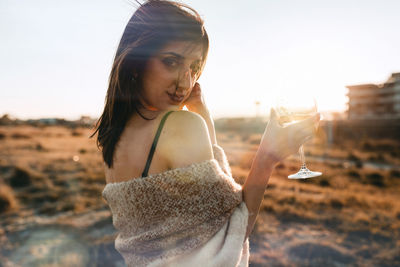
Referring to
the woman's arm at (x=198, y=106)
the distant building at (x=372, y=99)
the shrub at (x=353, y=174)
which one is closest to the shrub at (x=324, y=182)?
the shrub at (x=353, y=174)

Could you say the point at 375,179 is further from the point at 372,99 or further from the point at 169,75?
the point at 372,99

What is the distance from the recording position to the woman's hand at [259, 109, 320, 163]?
1.13 m

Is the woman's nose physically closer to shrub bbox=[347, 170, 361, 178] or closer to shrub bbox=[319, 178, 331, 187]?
shrub bbox=[319, 178, 331, 187]

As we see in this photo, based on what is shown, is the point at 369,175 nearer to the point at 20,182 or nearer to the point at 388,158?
the point at 388,158

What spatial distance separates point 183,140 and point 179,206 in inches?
9.5

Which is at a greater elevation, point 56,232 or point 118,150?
point 118,150

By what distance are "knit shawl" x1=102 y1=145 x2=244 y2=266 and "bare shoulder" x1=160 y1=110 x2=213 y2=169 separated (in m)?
0.03

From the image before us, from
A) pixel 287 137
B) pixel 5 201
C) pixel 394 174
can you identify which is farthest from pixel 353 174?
pixel 287 137

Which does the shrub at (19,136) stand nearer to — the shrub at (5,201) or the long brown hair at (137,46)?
the shrub at (5,201)

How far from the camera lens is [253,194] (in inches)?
45.3

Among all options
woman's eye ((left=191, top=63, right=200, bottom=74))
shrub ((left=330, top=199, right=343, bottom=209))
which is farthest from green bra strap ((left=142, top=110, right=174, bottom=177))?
shrub ((left=330, top=199, right=343, bottom=209))

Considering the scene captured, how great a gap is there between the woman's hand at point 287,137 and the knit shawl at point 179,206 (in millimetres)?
200

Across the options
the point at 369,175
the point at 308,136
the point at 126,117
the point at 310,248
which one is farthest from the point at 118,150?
the point at 369,175

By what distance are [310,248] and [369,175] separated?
1223cm
